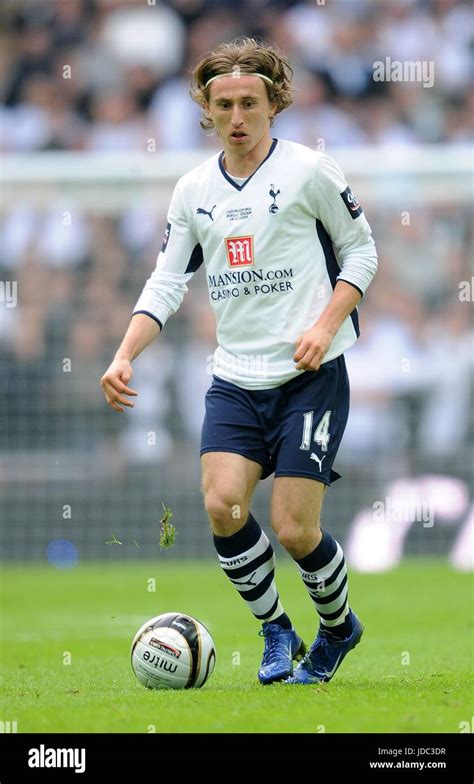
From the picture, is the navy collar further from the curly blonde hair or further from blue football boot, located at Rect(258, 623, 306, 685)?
blue football boot, located at Rect(258, 623, 306, 685)

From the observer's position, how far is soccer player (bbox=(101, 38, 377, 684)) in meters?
5.39

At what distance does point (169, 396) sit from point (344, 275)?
25.0 ft

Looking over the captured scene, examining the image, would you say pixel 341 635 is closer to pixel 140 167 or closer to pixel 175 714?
pixel 175 714

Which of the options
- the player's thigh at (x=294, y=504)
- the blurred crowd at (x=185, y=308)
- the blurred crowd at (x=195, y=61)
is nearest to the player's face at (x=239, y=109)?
the player's thigh at (x=294, y=504)

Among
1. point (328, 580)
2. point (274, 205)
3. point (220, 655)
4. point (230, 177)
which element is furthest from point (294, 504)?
point (220, 655)

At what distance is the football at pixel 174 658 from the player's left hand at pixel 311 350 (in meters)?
1.26

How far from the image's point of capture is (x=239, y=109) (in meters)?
5.44

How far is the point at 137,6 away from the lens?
17.0 m

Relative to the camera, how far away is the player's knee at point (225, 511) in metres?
→ 5.35

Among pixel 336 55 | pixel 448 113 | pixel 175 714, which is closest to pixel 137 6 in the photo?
pixel 336 55

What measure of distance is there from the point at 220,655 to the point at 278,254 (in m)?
2.67

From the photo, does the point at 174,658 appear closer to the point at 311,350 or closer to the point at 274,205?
the point at 311,350

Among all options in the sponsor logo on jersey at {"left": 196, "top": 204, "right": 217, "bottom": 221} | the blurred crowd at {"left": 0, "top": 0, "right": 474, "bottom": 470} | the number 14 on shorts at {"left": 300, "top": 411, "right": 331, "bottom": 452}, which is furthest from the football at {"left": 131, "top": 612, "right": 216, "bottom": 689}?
the blurred crowd at {"left": 0, "top": 0, "right": 474, "bottom": 470}

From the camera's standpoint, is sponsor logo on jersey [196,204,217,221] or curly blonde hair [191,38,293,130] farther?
sponsor logo on jersey [196,204,217,221]
